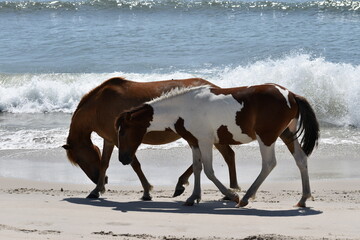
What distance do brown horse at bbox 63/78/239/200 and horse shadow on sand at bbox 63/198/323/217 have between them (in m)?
0.35

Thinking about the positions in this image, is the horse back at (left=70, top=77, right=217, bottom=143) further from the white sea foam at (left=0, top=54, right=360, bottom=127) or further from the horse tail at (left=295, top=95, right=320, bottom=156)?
the white sea foam at (left=0, top=54, right=360, bottom=127)

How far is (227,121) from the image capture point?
26.7 feet

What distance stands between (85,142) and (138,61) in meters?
12.1

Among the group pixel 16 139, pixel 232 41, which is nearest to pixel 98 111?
pixel 16 139

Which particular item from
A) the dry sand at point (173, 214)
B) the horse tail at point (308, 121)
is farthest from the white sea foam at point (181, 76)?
the horse tail at point (308, 121)

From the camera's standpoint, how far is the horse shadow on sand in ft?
25.4

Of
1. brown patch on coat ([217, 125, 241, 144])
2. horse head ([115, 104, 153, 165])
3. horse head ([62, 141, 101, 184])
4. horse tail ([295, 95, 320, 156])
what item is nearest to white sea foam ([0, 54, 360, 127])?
horse head ([62, 141, 101, 184])

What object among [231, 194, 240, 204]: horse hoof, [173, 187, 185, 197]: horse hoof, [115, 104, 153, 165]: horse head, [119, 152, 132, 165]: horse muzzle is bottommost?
[173, 187, 185, 197]: horse hoof

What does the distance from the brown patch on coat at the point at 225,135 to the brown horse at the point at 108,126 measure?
871 millimetres

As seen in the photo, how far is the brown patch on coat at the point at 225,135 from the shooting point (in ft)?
26.8

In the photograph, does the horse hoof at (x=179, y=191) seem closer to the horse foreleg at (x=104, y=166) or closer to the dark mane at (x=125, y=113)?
the horse foreleg at (x=104, y=166)

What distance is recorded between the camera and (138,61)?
21406 mm

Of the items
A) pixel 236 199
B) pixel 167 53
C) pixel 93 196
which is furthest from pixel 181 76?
pixel 236 199

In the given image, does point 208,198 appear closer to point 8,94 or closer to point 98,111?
point 98,111
